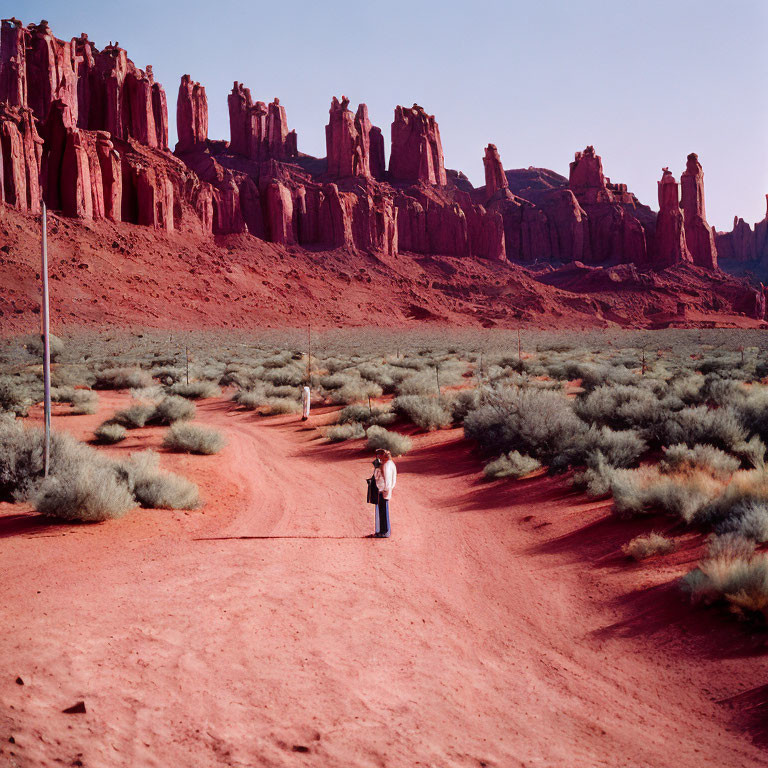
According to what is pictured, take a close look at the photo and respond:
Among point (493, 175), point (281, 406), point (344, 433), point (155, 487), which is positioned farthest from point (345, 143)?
point (155, 487)

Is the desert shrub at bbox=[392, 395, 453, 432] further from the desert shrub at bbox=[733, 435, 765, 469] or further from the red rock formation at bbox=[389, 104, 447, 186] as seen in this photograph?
the red rock formation at bbox=[389, 104, 447, 186]

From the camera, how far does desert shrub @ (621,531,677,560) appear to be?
7.55 metres

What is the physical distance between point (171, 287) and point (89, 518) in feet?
195

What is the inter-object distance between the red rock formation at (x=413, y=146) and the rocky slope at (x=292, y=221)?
33cm

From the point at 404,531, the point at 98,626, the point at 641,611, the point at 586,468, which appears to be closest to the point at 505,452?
the point at 586,468

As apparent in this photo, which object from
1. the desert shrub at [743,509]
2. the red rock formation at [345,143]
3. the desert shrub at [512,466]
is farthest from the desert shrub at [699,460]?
the red rock formation at [345,143]

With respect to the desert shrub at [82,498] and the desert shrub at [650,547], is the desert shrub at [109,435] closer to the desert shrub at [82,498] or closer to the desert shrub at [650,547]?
the desert shrub at [82,498]

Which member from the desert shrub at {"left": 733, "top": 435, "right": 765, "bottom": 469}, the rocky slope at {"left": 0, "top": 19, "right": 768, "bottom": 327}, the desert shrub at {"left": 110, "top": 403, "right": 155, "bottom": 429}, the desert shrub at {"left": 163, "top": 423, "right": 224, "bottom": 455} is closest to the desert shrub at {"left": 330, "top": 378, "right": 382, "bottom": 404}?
the desert shrub at {"left": 110, "top": 403, "right": 155, "bottom": 429}

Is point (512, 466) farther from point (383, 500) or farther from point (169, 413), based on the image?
point (169, 413)

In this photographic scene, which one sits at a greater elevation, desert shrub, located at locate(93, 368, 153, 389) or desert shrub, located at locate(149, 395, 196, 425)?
desert shrub, located at locate(93, 368, 153, 389)

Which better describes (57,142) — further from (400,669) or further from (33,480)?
(400,669)

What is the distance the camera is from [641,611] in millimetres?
6465

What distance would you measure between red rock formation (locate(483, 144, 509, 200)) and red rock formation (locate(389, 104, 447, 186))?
582 inches

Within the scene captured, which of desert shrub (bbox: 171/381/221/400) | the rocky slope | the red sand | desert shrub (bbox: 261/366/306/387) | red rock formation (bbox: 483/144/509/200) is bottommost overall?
the red sand
